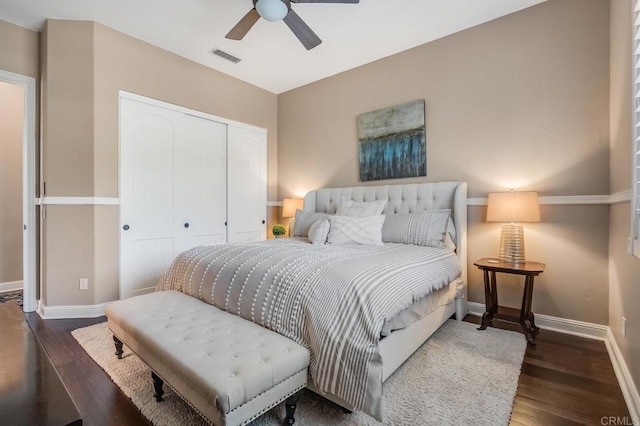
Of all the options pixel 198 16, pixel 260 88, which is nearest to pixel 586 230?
pixel 198 16

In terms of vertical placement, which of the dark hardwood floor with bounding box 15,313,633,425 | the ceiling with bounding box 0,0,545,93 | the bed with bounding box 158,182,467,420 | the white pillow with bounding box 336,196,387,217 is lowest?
the dark hardwood floor with bounding box 15,313,633,425

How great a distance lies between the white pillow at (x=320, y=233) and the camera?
2.96 meters

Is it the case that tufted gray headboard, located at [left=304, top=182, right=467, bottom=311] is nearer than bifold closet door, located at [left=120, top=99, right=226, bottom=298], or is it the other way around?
tufted gray headboard, located at [left=304, top=182, right=467, bottom=311]

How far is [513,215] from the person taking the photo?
253 centimetres

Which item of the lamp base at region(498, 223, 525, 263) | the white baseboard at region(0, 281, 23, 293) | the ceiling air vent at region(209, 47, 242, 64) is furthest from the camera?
the white baseboard at region(0, 281, 23, 293)

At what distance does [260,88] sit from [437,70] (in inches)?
106

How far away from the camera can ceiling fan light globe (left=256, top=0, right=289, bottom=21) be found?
2.33 metres

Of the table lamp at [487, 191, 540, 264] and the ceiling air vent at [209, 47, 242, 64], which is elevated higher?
the ceiling air vent at [209, 47, 242, 64]

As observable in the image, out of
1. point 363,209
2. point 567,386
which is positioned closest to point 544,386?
point 567,386

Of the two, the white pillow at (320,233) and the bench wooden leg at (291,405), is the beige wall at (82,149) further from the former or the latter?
the bench wooden leg at (291,405)

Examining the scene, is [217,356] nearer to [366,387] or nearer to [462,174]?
[366,387]

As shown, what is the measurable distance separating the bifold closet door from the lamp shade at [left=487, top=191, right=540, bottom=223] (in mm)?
3348

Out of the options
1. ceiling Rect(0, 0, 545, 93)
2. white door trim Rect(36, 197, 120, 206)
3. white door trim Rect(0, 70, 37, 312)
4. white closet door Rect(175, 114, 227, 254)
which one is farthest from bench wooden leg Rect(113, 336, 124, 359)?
ceiling Rect(0, 0, 545, 93)

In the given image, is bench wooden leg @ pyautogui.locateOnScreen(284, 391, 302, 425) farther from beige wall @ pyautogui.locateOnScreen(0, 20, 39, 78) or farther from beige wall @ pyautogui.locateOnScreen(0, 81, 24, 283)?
beige wall @ pyautogui.locateOnScreen(0, 81, 24, 283)
